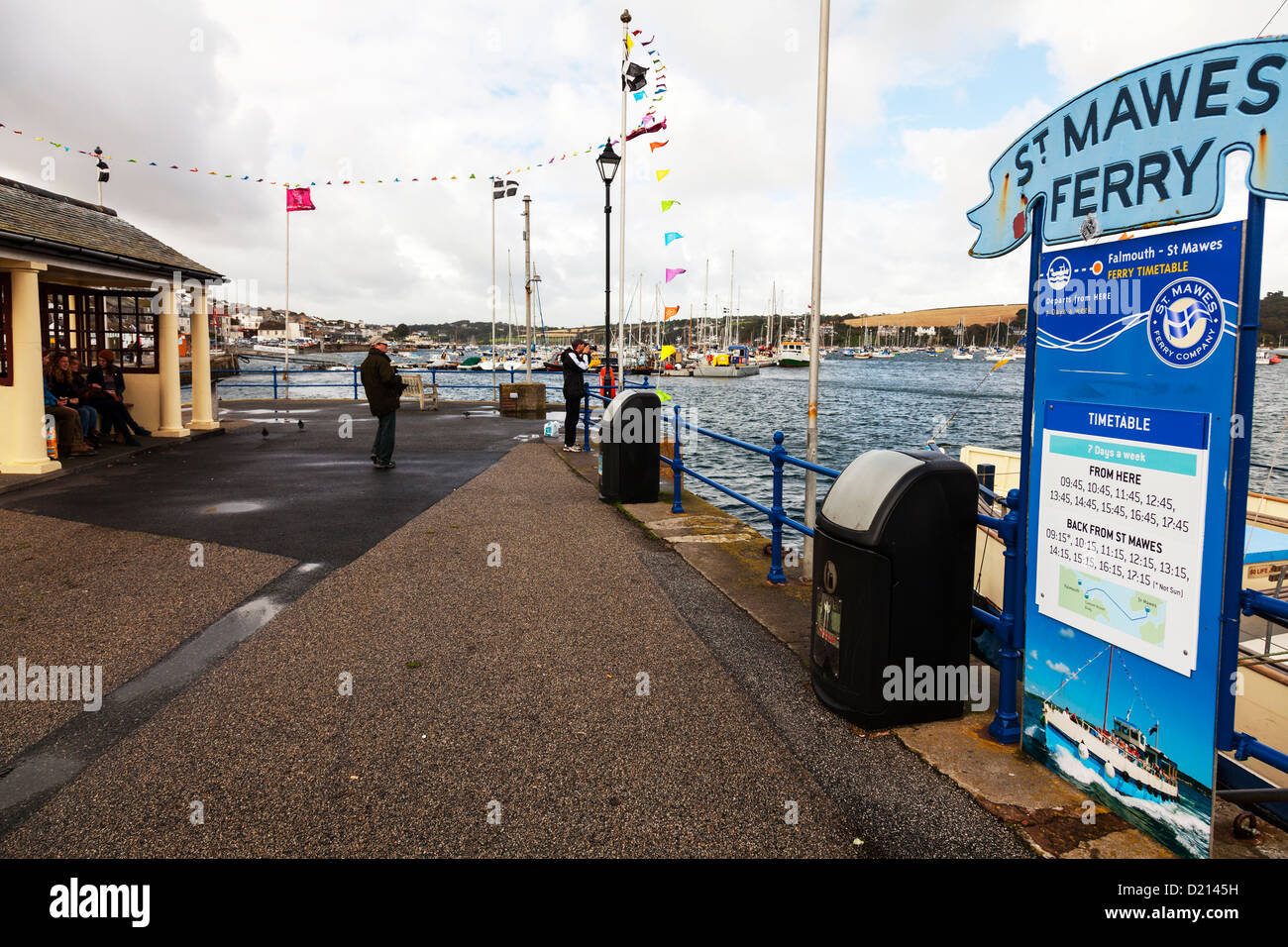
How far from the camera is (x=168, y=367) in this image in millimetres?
15414

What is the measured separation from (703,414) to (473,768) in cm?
5125

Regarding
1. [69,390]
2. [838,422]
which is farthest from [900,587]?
[838,422]

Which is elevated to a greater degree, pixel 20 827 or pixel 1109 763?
pixel 1109 763

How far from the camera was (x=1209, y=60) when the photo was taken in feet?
9.52

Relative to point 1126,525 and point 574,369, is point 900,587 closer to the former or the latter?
point 1126,525

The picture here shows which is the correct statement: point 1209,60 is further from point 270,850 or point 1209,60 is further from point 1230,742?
point 270,850

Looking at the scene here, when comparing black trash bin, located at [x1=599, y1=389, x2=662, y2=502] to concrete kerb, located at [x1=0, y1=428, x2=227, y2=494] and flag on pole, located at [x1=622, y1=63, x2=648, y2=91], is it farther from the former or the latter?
flag on pole, located at [x1=622, y1=63, x2=648, y2=91]

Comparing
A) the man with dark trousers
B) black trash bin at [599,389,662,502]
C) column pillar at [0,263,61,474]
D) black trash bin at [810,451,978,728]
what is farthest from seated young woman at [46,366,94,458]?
black trash bin at [810,451,978,728]

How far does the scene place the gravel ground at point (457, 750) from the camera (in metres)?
3.15

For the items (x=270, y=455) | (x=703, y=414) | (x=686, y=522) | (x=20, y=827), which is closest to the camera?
(x=20, y=827)

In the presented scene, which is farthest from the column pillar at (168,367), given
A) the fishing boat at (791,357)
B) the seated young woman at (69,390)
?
the fishing boat at (791,357)

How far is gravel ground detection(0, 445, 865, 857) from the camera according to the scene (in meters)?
3.15
